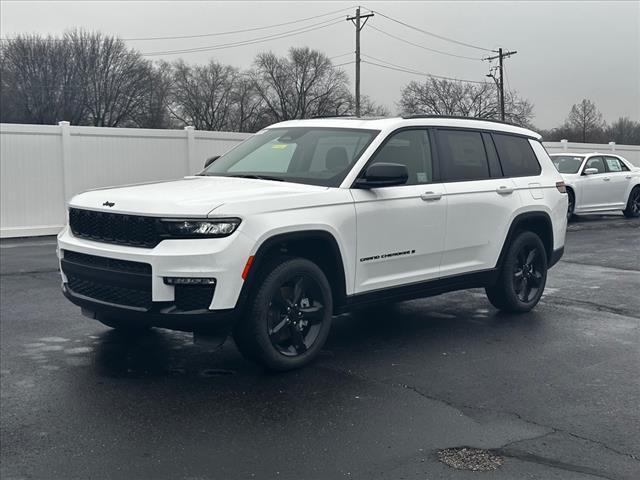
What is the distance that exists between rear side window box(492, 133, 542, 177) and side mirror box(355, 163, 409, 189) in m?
1.99

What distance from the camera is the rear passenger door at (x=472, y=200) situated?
21.9 feet

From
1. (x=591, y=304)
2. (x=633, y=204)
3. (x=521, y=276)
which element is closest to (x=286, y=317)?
(x=521, y=276)

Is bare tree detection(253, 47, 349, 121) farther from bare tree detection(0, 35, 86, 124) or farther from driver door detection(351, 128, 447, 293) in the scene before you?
driver door detection(351, 128, 447, 293)

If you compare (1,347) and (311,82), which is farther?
(311,82)

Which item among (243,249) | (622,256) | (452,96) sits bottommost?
(622,256)

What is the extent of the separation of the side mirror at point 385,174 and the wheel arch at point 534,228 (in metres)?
1.89

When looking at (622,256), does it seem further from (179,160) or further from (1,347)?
(179,160)

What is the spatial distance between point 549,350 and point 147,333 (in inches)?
135

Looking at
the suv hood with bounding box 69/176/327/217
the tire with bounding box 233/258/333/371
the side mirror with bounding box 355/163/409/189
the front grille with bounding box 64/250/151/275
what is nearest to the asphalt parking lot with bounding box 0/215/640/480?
the tire with bounding box 233/258/333/371

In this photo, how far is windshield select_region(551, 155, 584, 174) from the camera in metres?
19.1

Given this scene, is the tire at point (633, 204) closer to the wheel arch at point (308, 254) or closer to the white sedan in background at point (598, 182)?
the white sedan in background at point (598, 182)

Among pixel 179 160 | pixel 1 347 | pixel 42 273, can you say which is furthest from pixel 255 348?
pixel 179 160

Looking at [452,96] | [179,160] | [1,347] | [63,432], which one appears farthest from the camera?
[452,96]

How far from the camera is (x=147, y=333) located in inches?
261
